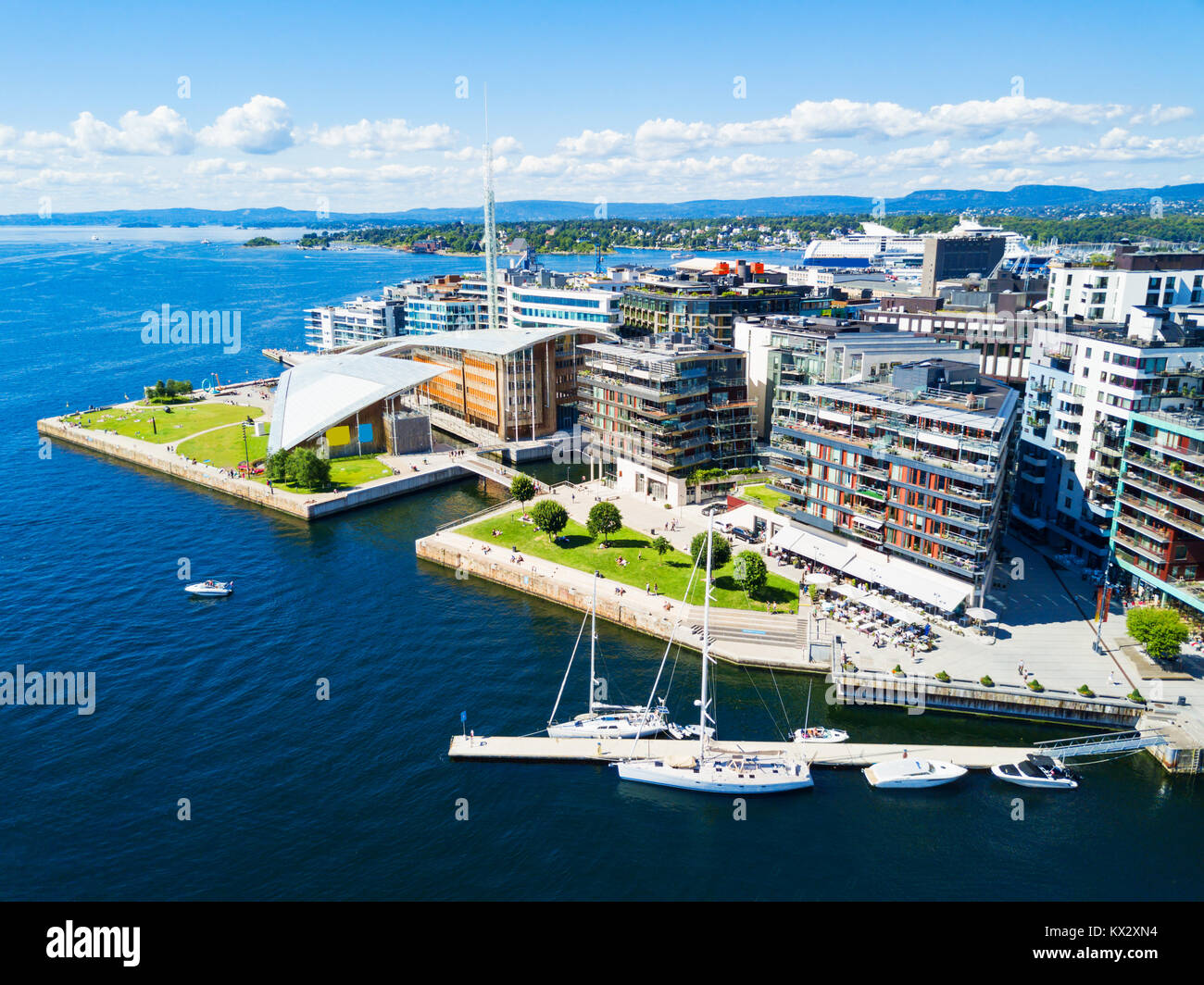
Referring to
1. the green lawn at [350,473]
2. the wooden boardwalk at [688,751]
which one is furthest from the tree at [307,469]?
the wooden boardwalk at [688,751]

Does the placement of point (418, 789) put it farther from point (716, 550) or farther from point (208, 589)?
point (208, 589)

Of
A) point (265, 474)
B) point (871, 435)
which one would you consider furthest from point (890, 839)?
point (265, 474)

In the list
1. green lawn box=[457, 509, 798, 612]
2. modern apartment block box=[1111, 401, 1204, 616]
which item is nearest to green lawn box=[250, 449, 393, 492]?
green lawn box=[457, 509, 798, 612]

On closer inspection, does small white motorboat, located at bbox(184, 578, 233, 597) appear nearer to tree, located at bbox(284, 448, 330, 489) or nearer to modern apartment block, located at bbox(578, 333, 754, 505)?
tree, located at bbox(284, 448, 330, 489)

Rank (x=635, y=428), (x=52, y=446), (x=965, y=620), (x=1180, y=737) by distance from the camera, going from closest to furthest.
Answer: (x=1180, y=737) → (x=965, y=620) → (x=635, y=428) → (x=52, y=446)

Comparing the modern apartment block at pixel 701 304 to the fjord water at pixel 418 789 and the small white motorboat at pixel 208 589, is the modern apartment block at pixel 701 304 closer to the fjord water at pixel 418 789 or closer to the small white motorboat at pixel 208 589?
the fjord water at pixel 418 789

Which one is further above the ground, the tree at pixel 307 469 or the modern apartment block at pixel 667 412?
the modern apartment block at pixel 667 412
